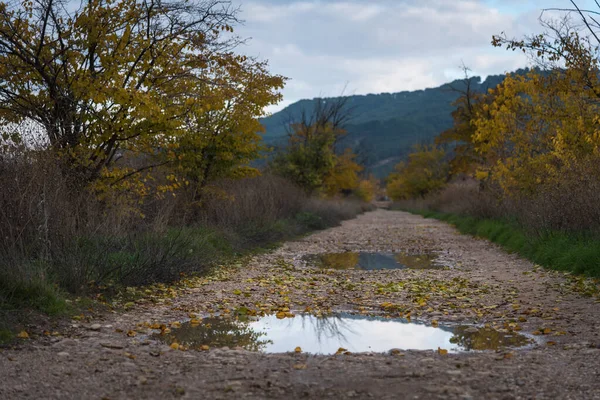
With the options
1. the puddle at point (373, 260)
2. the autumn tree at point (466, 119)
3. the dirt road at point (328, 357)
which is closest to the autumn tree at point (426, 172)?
the autumn tree at point (466, 119)

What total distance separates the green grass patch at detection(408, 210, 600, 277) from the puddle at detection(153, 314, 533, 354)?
4.89 meters

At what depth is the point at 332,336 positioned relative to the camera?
7.39 m

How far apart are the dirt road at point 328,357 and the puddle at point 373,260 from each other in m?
2.92

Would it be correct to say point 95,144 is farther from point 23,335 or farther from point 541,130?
point 541,130

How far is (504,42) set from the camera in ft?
42.2

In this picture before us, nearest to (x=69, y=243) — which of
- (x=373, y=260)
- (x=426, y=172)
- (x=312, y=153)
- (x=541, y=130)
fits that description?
(x=373, y=260)

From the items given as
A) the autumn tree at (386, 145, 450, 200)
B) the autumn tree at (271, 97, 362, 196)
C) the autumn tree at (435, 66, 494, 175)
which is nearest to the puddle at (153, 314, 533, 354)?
the autumn tree at (435, 66, 494, 175)

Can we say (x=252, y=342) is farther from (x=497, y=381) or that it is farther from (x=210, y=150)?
(x=210, y=150)

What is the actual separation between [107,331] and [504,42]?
9889 millimetres

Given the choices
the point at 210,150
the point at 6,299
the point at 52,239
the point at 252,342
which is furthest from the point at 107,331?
the point at 210,150

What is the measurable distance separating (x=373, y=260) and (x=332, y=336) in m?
9.07

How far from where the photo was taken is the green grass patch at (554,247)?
1159cm

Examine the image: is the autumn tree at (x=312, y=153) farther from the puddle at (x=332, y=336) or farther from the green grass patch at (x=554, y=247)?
the puddle at (x=332, y=336)

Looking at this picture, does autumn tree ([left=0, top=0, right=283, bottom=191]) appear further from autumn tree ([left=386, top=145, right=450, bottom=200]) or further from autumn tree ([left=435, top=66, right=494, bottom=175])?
autumn tree ([left=386, top=145, right=450, bottom=200])
